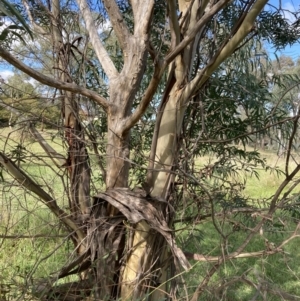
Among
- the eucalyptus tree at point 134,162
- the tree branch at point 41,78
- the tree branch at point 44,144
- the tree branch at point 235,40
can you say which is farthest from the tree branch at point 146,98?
the tree branch at point 44,144

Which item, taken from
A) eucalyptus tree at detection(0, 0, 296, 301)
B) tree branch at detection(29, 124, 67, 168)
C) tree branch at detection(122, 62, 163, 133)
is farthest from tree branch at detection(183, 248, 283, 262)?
tree branch at detection(29, 124, 67, 168)

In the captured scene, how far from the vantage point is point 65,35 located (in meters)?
1.74

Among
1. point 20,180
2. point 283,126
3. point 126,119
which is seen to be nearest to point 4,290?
point 20,180

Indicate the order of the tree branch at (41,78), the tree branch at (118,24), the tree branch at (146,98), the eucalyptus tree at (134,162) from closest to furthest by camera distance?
the tree branch at (41,78), the tree branch at (146,98), the eucalyptus tree at (134,162), the tree branch at (118,24)

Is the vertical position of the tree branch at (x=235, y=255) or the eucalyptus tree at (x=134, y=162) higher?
the eucalyptus tree at (x=134, y=162)

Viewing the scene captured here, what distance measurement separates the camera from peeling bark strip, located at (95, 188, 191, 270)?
120 cm

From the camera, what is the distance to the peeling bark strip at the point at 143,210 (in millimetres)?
1202

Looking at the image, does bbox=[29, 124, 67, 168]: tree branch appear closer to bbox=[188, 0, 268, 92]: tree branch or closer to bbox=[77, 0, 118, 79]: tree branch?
bbox=[77, 0, 118, 79]: tree branch

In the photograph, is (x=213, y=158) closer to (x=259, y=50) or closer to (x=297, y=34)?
(x=259, y=50)

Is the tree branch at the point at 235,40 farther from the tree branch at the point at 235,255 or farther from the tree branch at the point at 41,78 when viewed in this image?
the tree branch at the point at 235,255

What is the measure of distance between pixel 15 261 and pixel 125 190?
1.52m

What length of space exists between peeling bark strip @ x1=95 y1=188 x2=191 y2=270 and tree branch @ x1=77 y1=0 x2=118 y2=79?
461mm

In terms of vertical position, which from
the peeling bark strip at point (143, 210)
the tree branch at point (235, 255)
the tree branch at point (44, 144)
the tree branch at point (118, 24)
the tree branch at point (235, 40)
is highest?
the tree branch at point (118, 24)

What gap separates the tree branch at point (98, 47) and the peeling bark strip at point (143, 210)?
1.51ft
